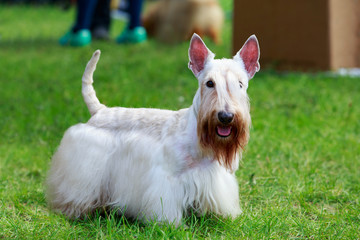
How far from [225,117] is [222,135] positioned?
0.46 ft

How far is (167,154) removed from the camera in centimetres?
340

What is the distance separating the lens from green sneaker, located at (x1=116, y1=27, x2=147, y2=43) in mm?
10522

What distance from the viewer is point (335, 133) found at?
5688 mm

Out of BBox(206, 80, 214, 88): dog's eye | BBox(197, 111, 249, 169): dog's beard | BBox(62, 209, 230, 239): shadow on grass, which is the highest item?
BBox(206, 80, 214, 88): dog's eye

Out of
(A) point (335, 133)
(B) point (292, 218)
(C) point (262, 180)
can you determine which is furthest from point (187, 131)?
(A) point (335, 133)

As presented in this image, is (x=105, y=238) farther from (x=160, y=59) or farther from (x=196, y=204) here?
(x=160, y=59)

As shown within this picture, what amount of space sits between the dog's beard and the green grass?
0.48 meters

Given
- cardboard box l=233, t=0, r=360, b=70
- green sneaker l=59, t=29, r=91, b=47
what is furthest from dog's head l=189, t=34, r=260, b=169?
green sneaker l=59, t=29, r=91, b=47

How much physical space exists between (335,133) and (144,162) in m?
2.88

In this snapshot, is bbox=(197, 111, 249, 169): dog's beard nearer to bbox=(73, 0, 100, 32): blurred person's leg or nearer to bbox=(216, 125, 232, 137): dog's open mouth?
bbox=(216, 125, 232, 137): dog's open mouth

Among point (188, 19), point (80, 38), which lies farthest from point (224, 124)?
point (188, 19)

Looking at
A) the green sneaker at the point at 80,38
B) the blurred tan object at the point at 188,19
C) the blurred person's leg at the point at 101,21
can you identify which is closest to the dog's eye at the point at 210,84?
the blurred tan object at the point at 188,19

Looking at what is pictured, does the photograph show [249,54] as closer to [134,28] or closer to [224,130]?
[224,130]

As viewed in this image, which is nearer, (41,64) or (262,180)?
(262,180)
